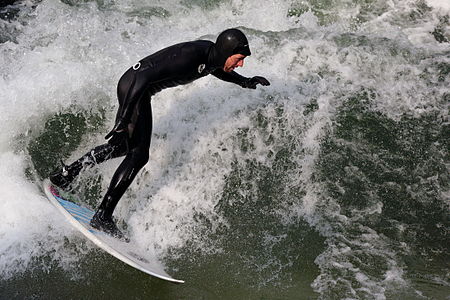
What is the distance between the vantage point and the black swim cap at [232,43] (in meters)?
4.18

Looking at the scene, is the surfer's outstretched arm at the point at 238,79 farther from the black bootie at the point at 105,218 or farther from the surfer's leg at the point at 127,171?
the black bootie at the point at 105,218

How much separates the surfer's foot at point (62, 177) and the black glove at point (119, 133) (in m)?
0.43

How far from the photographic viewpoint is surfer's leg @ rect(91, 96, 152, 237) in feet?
14.6

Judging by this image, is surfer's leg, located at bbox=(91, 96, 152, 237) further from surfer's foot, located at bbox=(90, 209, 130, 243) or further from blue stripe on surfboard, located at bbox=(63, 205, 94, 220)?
blue stripe on surfboard, located at bbox=(63, 205, 94, 220)

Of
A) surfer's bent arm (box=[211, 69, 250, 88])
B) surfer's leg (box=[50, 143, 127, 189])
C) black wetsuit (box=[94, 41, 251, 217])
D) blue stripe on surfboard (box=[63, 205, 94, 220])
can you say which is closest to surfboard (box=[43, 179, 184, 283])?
blue stripe on surfboard (box=[63, 205, 94, 220])

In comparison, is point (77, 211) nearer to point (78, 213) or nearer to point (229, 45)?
point (78, 213)

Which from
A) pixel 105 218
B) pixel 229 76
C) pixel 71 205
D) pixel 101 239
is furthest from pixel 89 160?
pixel 229 76

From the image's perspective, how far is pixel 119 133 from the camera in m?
4.54

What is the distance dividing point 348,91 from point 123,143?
8.23 ft

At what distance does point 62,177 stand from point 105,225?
2.08 feet

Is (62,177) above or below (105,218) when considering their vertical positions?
above

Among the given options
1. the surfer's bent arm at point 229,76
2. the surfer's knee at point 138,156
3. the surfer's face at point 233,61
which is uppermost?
the surfer's face at point 233,61

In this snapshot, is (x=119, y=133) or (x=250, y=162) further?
(x=250, y=162)

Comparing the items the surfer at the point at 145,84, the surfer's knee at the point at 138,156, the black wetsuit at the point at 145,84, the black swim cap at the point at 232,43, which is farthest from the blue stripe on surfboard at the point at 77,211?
the black swim cap at the point at 232,43
